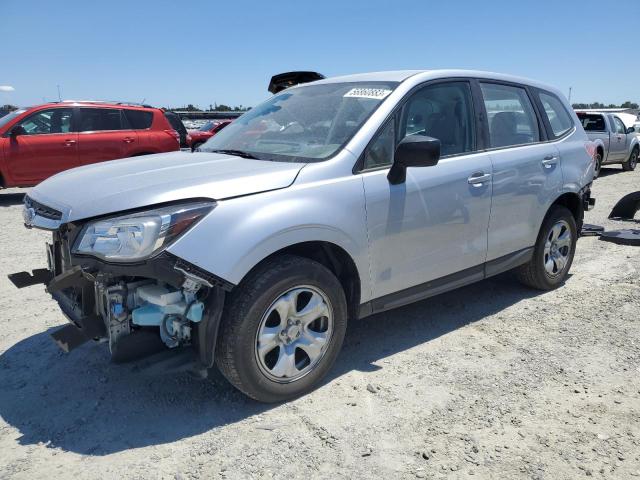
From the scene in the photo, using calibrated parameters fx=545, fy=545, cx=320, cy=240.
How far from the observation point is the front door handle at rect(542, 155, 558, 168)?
4.49 metres

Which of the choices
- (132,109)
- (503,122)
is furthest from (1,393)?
(132,109)

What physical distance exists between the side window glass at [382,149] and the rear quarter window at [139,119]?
8.65m

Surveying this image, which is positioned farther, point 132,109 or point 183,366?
point 132,109

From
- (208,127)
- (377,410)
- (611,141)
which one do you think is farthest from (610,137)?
(377,410)

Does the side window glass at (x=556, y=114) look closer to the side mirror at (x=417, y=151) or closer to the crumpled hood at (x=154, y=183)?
the side mirror at (x=417, y=151)

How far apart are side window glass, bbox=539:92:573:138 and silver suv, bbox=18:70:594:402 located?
18.6 inches

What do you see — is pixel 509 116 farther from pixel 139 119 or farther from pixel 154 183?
pixel 139 119

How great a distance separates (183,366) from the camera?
2.75 meters

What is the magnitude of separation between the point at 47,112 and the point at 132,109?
1.55 meters

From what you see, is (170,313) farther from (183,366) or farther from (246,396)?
(246,396)

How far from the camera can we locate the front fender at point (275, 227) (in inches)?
102

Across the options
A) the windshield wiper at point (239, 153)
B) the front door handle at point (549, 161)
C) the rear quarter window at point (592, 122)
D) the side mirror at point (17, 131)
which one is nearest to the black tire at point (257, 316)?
the windshield wiper at point (239, 153)

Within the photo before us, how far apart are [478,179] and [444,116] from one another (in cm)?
51

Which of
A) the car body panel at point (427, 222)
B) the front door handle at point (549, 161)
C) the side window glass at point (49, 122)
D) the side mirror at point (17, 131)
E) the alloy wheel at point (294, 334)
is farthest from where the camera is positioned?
the side window glass at point (49, 122)
